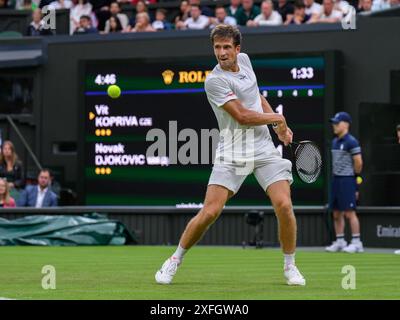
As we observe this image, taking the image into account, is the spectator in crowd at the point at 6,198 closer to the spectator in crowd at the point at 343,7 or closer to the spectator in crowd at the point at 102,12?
the spectator in crowd at the point at 102,12

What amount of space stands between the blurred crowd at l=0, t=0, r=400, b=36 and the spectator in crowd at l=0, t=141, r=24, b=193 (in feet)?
8.66

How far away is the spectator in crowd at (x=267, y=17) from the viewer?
20.7 meters

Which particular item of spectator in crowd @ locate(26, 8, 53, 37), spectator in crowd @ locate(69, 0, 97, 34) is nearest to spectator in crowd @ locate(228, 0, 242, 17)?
spectator in crowd @ locate(69, 0, 97, 34)

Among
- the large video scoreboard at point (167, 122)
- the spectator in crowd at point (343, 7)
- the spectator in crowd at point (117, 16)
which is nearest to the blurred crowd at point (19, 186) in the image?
Answer: the large video scoreboard at point (167, 122)

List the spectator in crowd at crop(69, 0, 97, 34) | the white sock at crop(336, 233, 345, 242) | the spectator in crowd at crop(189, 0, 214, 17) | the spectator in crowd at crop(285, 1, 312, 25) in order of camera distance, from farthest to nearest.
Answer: the spectator in crowd at crop(69, 0, 97, 34) < the spectator in crowd at crop(189, 0, 214, 17) < the spectator in crowd at crop(285, 1, 312, 25) < the white sock at crop(336, 233, 345, 242)

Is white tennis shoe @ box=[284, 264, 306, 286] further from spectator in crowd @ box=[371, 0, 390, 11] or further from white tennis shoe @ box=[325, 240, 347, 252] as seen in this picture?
spectator in crowd @ box=[371, 0, 390, 11]

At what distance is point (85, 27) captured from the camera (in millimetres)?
22531

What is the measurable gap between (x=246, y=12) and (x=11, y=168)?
5027mm

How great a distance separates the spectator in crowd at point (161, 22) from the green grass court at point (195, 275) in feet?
19.0

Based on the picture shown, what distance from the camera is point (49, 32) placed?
22.9 m

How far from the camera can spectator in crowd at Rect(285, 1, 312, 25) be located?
808 inches

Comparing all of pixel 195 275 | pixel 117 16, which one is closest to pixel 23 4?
pixel 117 16

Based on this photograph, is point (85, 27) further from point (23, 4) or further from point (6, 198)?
point (6, 198)

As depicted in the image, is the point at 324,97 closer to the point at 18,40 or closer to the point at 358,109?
the point at 358,109
